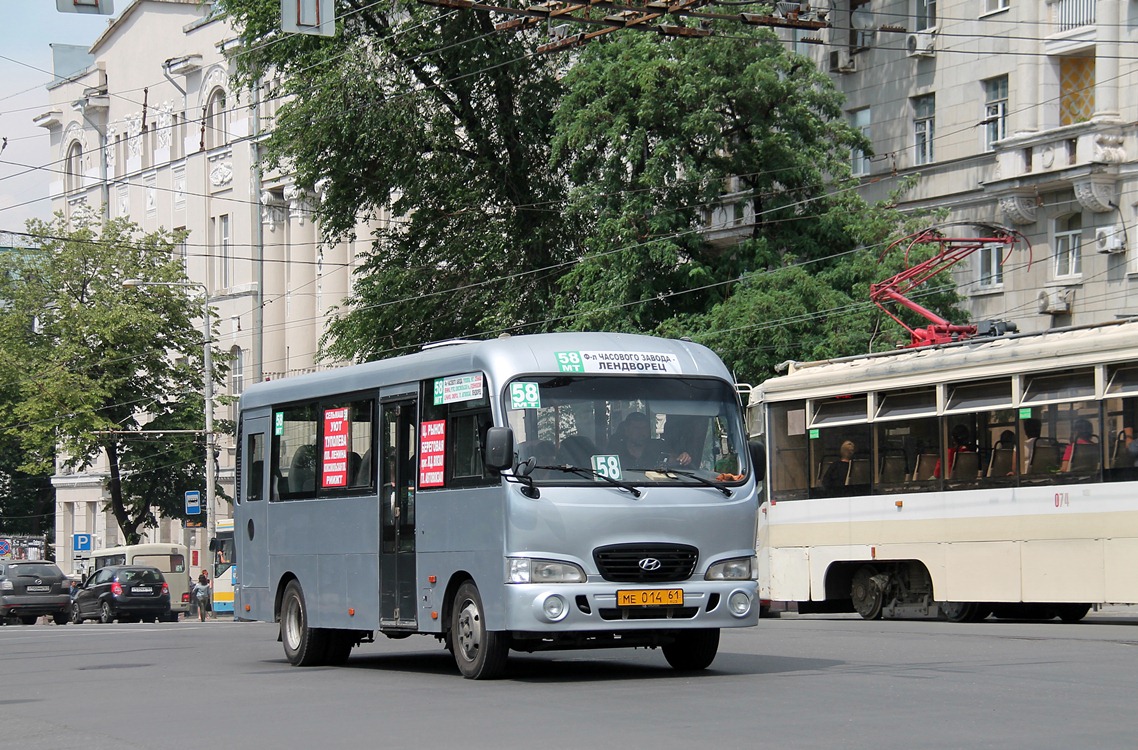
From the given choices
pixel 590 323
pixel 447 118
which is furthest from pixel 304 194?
pixel 590 323

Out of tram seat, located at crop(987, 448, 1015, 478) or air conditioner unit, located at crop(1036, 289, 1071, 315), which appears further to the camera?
air conditioner unit, located at crop(1036, 289, 1071, 315)

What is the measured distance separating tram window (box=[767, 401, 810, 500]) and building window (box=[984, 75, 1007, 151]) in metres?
16.4

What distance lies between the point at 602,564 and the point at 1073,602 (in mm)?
9615

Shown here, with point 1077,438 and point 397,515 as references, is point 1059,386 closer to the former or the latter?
point 1077,438

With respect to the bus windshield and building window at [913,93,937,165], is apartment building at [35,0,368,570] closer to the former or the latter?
building window at [913,93,937,165]

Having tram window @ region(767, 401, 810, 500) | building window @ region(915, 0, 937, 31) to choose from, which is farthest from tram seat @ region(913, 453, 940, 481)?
building window @ region(915, 0, 937, 31)

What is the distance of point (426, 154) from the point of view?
40.0 m

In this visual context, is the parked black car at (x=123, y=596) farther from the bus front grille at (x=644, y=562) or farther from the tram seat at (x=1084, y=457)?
the bus front grille at (x=644, y=562)

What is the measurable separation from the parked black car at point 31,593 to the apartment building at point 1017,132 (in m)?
22.7

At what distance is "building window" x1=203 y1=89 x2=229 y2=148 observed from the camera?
73562mm

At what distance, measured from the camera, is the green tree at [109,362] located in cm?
6175

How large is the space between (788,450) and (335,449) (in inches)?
402

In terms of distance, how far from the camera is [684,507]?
45.9 feet

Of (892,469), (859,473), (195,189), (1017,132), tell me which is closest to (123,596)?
(1017,132)
